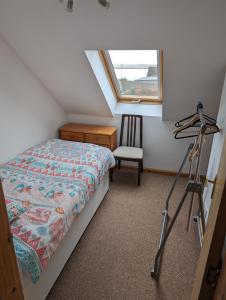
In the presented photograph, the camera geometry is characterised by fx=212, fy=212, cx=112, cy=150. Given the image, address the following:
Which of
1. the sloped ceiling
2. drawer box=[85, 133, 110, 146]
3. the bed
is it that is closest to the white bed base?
the bed

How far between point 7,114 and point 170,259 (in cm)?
238

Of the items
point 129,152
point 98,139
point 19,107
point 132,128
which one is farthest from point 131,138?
point 19,107

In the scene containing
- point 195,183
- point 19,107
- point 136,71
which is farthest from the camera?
point 136,71

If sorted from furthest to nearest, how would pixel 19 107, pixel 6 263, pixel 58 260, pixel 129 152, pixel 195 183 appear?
1. pixel 129 152
2. pixel 19 107
3. pixel 58 260
4. pixel 195 183
5. pixel 6 263

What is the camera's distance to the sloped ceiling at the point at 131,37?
168cm

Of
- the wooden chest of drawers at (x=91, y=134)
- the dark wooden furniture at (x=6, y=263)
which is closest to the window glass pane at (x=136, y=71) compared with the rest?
the wooden chest of drawers at (x=91, y=134)

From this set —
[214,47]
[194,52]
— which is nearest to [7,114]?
[194,52]

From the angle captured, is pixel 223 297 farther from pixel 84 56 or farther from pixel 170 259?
pixel 84 56

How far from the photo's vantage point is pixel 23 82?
275cm

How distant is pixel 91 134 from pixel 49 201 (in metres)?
1.67

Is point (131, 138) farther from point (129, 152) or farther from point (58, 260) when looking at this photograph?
point (58, 260)

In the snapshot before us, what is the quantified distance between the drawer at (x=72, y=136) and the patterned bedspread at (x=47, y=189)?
373 mm

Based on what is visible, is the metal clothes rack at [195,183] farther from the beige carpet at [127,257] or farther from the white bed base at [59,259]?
the white bed base at [59,259]

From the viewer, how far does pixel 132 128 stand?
344 cm
